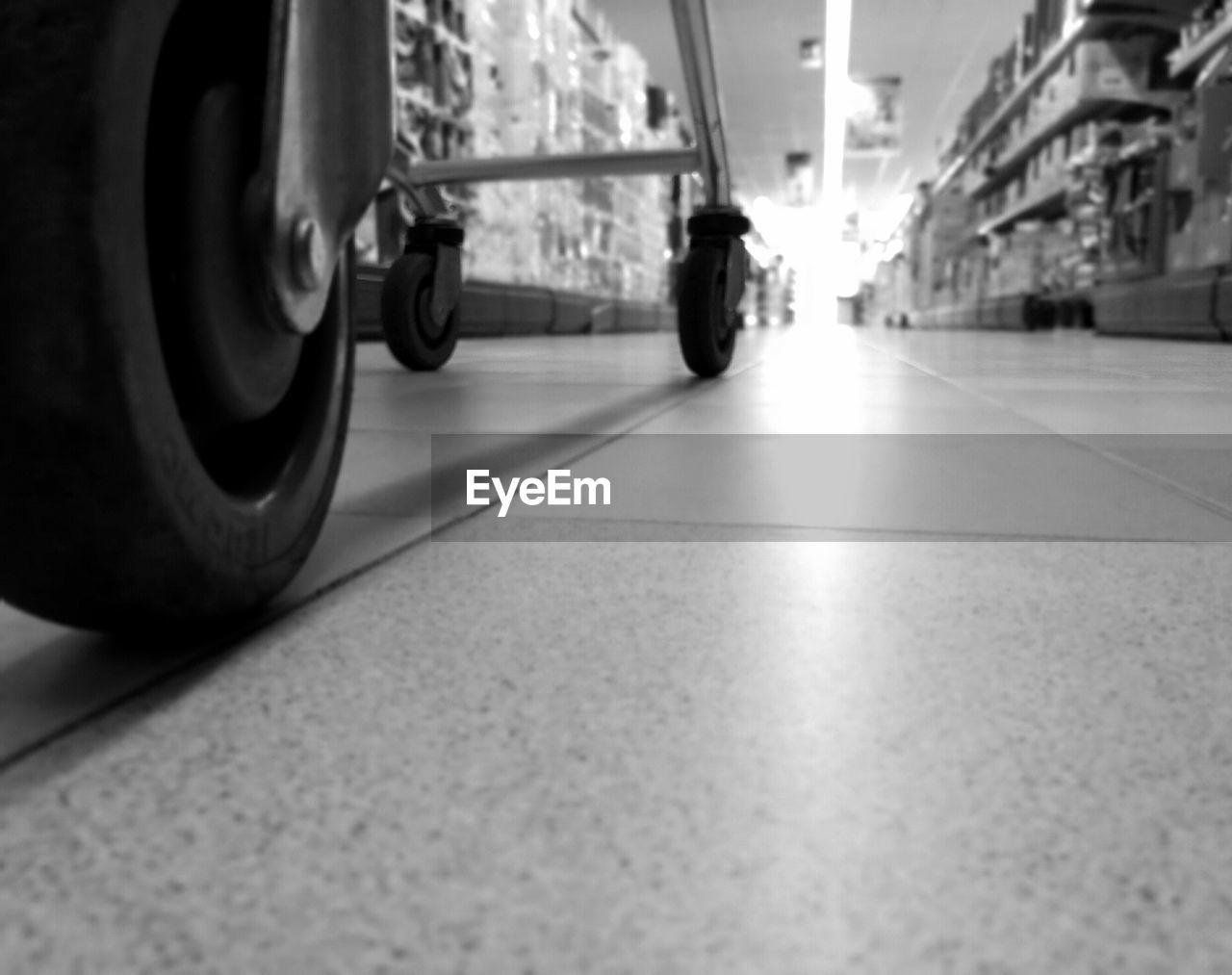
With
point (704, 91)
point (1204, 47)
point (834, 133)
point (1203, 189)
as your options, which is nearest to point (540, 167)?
point (704, 91)

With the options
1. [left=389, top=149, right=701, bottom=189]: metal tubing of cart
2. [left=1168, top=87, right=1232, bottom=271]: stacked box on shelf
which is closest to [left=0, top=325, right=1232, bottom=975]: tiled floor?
[left=389, top=149, right=701, bottom=189]: metal tubing of cart

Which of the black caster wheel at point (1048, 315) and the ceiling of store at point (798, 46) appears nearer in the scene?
the black caster wheel at point (1048, 315)

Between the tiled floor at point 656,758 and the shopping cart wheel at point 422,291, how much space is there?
1246mm

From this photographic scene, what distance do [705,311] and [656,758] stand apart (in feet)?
4.57

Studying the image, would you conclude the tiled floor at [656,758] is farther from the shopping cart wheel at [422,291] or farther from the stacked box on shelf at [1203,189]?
the stacked box on shelf at [1203,189]

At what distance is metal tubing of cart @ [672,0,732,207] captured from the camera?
1.39 m

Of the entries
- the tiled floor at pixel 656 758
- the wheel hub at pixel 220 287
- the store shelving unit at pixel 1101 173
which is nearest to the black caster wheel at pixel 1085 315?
the store shelving unit at pixel 1101 173

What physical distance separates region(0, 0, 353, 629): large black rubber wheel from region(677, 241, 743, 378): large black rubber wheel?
121cm

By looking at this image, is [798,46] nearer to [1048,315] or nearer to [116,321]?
[1048,315]

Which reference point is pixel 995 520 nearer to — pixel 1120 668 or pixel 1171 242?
pixel 1120 668

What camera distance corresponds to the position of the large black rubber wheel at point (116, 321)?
0.32m

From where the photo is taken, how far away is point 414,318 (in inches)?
76.0

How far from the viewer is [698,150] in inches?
63.6

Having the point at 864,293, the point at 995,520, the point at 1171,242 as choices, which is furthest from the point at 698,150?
the point at 864,293
